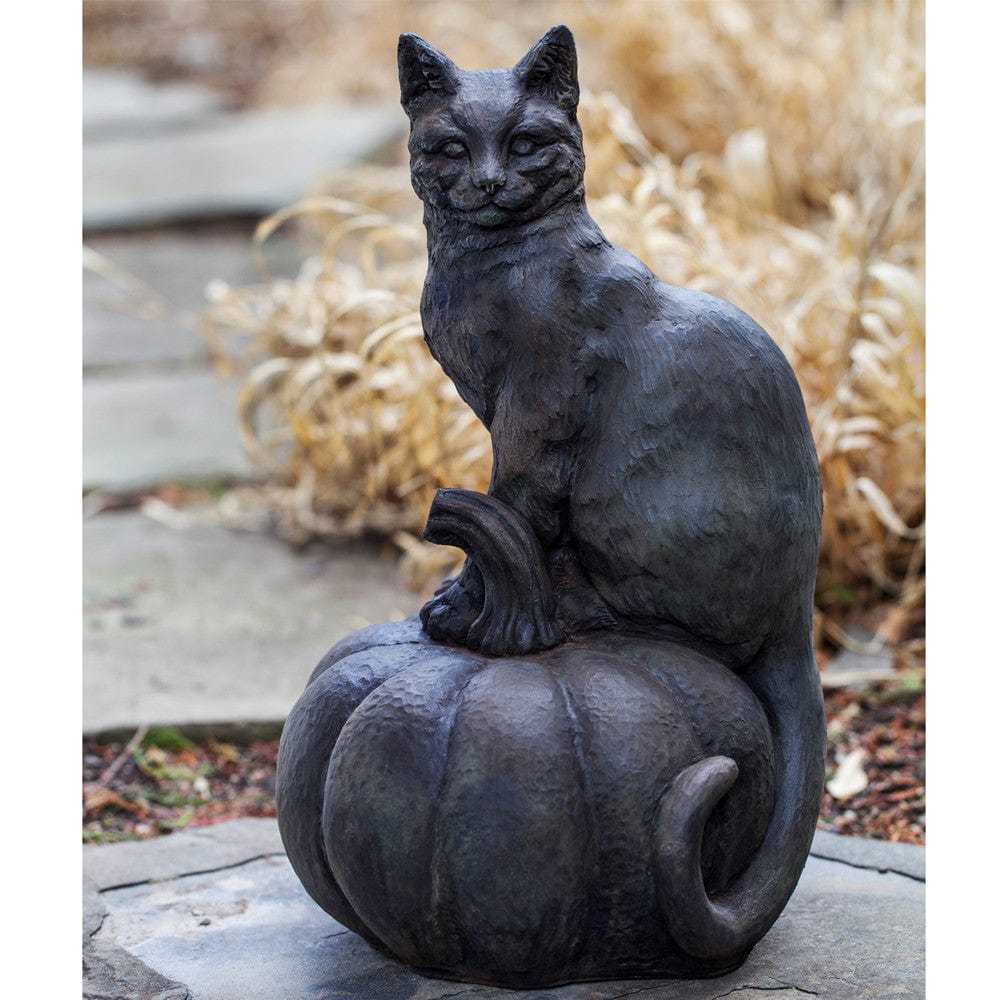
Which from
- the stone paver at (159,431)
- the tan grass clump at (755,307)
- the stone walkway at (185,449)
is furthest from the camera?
the stone paver at (159,431)

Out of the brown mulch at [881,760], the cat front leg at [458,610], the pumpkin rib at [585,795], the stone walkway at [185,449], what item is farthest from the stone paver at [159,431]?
the pumpkin rib at [585,795]

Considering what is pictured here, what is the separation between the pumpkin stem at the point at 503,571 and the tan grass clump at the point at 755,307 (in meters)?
1.55

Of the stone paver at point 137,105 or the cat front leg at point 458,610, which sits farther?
the stone paver at point 137,105

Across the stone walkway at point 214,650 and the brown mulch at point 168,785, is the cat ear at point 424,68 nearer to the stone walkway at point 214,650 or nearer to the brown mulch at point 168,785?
the stone walkway at point 214,650

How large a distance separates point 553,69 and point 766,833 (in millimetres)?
1256

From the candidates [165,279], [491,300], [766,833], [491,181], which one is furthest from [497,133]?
[165,279]

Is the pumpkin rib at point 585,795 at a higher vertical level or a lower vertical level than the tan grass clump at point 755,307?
lower

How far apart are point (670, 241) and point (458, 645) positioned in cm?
205

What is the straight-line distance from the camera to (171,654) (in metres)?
3.98

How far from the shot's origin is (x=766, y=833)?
228 cm

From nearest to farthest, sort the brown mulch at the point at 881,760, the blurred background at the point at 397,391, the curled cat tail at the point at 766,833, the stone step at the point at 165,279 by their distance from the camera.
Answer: the curled cat tail at the point at 766,833 < the brown mulch at the point at 881,760 < the blurred background at the point at 397,391 < the stone step at the point at 165,279

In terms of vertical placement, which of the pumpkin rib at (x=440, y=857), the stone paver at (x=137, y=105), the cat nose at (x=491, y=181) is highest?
the stone paver at (x=137, y=105)

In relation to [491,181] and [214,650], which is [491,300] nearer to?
[491,181]

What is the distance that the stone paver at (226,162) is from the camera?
8102 millimetres
